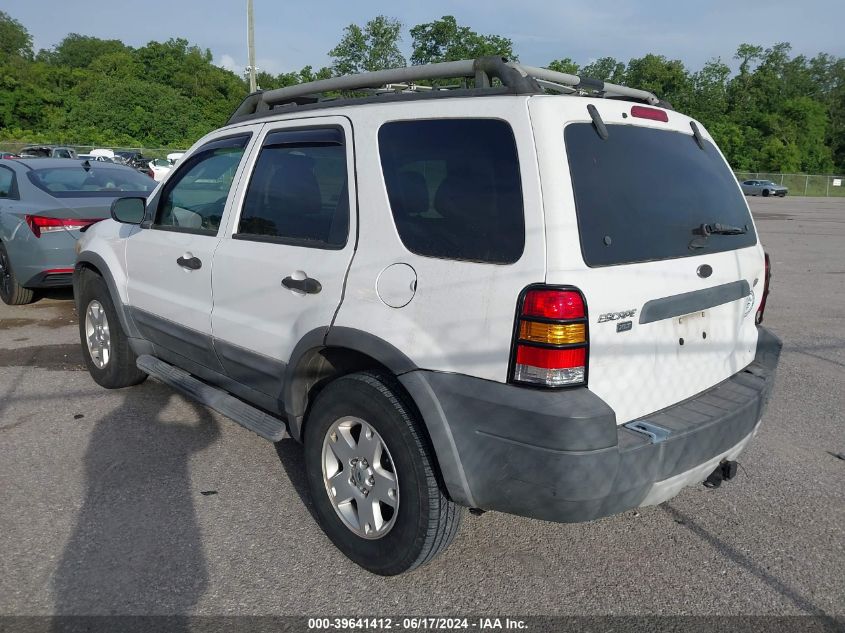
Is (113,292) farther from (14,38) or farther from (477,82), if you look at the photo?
(14,38)

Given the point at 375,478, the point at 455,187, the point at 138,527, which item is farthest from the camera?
the point at 138,527

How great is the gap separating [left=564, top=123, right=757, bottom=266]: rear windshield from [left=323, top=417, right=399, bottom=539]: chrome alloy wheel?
1.16 metres

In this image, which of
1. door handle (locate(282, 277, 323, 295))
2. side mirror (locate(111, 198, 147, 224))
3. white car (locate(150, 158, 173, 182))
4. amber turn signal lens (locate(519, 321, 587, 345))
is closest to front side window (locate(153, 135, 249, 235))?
side mirror (locate(111, 198, 147, 224))

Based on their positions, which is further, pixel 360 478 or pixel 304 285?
pixel 304 285

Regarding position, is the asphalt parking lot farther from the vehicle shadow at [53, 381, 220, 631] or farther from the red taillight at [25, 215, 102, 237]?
the red taillight at [25, 215, 102, 237]

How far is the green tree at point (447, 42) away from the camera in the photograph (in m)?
53.7

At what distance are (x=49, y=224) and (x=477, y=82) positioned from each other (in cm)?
580

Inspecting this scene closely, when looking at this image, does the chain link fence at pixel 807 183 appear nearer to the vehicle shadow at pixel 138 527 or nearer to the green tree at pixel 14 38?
the vehicle shadow at pixel 138 527

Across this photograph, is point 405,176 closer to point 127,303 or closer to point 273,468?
point 273,468

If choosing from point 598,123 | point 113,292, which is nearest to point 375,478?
point 598,123

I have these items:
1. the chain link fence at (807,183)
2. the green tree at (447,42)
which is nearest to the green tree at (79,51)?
the green tree at (447,42)

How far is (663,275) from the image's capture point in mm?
2707

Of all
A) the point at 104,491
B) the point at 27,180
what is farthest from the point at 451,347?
the point at 27,180

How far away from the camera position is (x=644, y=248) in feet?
8.82
